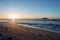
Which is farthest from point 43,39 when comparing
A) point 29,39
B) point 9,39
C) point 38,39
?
point 9,39

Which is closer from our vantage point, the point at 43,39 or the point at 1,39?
the point at 1,39

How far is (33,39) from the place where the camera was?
40.8 feet

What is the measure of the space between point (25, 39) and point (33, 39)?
897 mm

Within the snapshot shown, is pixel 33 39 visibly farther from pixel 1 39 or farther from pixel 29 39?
pixel 1 39

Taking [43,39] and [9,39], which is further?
[43,39]

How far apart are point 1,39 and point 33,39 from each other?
338 cm

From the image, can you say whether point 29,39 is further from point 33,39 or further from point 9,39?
point 9,39

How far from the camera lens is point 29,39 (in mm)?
12273

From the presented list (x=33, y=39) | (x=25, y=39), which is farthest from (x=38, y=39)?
(x=25, y=39)

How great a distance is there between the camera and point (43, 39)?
12641 millimetres

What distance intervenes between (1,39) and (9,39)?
82 cm

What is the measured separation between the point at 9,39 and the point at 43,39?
3.77m

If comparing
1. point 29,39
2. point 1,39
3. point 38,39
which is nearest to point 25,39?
point 29,39

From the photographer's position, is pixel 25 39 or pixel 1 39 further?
pixel 25 39
